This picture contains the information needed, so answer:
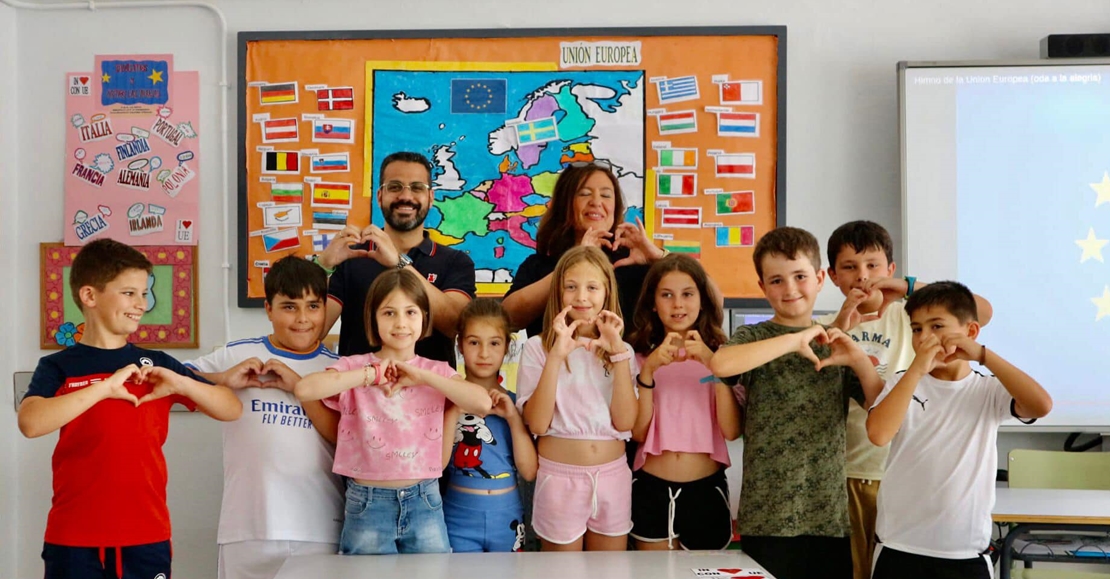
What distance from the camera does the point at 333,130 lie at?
3.80m

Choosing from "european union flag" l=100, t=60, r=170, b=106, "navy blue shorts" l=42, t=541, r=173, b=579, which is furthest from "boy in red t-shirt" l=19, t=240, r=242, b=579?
"european union flag" l=100, t=60, r=170, b=106

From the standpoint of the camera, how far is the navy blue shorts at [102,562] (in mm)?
2166

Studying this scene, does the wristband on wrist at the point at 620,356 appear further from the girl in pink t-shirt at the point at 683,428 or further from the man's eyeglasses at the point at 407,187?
the man's eyeglasses at the point at 407,187

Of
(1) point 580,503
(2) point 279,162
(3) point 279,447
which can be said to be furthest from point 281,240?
(1) point 580,503

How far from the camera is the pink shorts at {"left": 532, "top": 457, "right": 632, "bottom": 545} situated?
7.62 feet

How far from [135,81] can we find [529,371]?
250 cm

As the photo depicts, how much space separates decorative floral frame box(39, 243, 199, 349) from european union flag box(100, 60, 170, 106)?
0.64 metres

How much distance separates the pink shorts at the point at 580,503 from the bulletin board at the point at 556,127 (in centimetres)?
155

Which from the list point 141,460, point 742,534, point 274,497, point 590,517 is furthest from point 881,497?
point 141,460

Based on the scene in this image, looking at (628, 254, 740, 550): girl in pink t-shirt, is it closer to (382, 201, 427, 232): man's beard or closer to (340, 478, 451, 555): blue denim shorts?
(340, 478, 451, 555): blue denim shorts

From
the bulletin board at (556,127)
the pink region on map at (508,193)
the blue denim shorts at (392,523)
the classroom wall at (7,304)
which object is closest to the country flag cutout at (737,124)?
the bulletin board at (556,127)

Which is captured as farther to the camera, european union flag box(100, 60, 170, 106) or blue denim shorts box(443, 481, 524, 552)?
european union flag box(100, 60, 170, 106)

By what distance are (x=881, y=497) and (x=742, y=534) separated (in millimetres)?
362

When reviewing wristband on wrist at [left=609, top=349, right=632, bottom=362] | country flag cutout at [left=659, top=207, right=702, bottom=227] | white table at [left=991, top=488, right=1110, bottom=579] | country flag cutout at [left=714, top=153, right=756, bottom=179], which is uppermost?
country flag cutout at [left=714, top=153, right=756, bottom=179]
